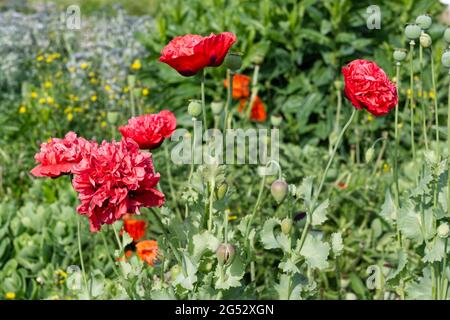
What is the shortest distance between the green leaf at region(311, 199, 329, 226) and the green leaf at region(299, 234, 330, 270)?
0.03 m

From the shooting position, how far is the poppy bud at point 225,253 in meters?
1.64

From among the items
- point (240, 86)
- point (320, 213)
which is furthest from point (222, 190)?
point (240, 86)

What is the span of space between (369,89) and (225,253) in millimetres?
436

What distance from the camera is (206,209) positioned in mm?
1844

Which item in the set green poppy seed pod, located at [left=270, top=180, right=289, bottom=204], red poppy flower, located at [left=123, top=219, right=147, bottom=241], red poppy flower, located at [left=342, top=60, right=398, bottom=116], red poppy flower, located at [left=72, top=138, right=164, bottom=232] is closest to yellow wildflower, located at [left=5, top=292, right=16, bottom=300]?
red poppy flower, located at [left=123, top=219, right=147, bottom=241]

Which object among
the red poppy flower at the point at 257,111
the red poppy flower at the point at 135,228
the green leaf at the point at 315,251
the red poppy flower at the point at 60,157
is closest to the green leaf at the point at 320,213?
the green leaf at the point at 315,251

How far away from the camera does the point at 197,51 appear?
1.69 metres

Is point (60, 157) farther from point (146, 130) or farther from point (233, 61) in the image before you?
point (233, 61)

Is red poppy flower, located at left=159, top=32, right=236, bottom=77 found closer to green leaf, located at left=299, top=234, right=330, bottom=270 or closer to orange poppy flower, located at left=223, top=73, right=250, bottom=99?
green leaf, located at left=299, top=234, right=330, bottom=270

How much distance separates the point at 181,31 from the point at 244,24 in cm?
32

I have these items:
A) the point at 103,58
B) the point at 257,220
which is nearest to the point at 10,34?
the point at 103,58

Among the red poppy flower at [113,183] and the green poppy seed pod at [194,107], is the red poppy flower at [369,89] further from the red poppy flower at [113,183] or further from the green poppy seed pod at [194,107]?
the red poppy flower at [113,183]

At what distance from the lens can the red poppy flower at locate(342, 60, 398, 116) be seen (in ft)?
5.63

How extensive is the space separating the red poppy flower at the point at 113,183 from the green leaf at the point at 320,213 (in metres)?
0.36
